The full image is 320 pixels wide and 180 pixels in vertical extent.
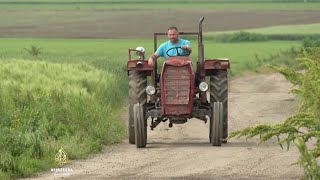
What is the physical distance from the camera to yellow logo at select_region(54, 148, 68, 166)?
15156mm

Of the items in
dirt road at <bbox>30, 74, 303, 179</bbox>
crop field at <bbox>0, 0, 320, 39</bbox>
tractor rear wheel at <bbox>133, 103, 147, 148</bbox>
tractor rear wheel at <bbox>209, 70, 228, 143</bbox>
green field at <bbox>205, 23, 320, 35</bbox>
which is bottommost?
dirt road at <bbox>30, 74, 303, 179</bbox>

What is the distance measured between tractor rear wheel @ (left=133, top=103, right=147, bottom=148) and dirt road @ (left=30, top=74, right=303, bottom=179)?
145 millimetres

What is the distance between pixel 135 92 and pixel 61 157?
2.95m

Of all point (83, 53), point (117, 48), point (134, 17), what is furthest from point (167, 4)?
point (83, 53)

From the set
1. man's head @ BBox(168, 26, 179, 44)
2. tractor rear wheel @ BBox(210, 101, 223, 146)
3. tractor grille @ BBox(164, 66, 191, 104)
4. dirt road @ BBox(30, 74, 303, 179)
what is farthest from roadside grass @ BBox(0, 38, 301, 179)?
man's head @ BBox(168, 26, 179, 44)

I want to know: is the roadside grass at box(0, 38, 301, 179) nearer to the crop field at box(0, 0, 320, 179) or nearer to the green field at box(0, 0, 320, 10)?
the crop field at box(0, 0, 320, 179)

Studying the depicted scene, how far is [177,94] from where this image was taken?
17.4 metres

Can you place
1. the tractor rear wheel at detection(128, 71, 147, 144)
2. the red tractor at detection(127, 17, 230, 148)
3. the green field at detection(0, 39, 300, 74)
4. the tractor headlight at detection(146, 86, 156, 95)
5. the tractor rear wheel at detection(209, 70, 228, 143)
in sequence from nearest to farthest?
the red tractor at detection(127, 17, 230, 148) < the tractor headlight at detection(146, 86, 156, 95) < the tractor rear wheel at detection(128, 71, 147, 144) < the tractor rear wheel at detection(209, 70, 228, 143) < the green field at detection(0, 39, 300, 74)

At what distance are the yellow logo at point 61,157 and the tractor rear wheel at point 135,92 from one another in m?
2.53

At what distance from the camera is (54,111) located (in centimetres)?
1903

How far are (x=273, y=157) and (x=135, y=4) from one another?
8950 centimetres

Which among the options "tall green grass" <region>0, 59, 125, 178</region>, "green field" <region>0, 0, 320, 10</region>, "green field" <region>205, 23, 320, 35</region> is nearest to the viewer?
"tall green grass" <region>0, 59, 125, 178</region>

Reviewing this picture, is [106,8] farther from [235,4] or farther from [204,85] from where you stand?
[204,85]

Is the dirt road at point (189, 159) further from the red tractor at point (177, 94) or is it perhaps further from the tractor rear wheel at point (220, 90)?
the tractor rear wheel at point (220, 90)
